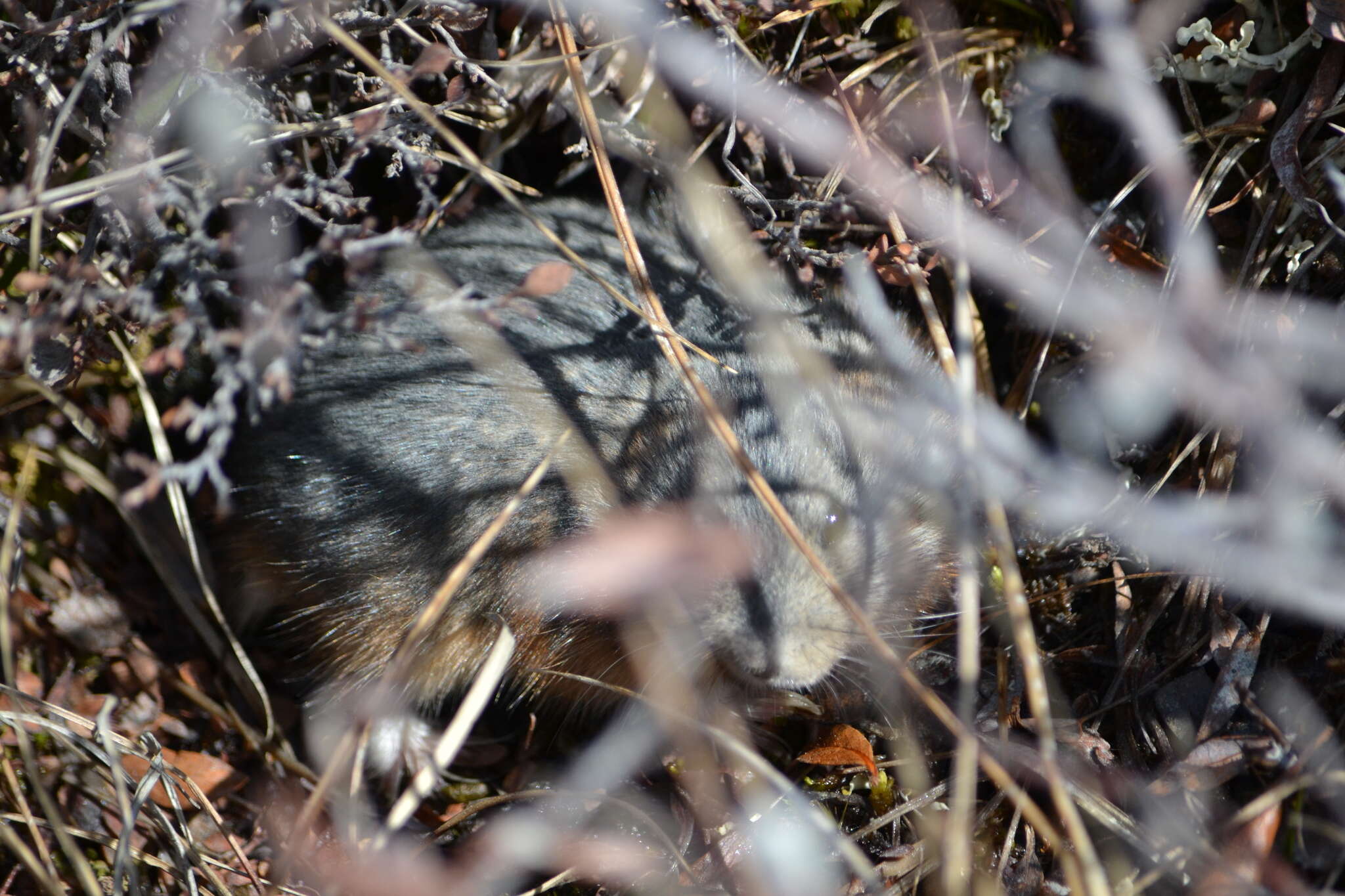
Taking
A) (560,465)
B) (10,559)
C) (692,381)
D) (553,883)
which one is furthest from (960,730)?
(10,559)

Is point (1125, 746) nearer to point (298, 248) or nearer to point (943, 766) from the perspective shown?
point (943, 766)

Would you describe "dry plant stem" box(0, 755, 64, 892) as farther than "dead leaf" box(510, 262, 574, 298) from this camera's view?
Yes

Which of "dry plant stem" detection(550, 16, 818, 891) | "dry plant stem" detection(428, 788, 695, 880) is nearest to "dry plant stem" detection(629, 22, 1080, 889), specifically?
"dry plant stem" detection(550, 16, 818, 891)

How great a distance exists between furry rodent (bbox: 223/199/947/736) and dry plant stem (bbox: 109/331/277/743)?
0.24 meters

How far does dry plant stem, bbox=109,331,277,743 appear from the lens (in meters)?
3.95

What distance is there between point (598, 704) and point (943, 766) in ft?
4.46

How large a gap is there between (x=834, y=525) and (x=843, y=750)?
91 cm

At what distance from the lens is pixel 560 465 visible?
344 centimetres

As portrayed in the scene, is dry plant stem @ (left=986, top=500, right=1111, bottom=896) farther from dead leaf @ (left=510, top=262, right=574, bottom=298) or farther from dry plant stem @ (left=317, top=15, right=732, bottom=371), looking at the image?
dead leaf @ (left=510, top=262, right=574, bottom=298)

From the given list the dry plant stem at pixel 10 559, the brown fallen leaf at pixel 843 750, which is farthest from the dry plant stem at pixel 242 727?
the brown fallen leaf at pixel 843 750

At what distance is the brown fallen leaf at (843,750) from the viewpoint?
11.7ft

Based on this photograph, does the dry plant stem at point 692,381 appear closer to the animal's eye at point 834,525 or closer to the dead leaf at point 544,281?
the animal's eye at point 834,525

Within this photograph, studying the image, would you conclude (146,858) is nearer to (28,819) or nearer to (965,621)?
(28,819)

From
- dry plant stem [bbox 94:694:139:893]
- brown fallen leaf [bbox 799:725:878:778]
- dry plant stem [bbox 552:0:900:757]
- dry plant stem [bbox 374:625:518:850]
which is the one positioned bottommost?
brown fallen leaf [bbox 799:725:878:778]
